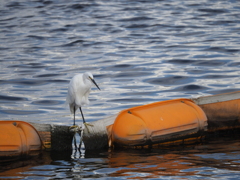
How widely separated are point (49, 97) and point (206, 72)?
4.76 meters

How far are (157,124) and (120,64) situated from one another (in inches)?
314

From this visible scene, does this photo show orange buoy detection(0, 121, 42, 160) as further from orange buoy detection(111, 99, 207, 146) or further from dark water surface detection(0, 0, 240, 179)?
orange buoy detection(111, 99, 207, 146)

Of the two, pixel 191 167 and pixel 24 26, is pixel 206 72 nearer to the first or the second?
pixel 191 167

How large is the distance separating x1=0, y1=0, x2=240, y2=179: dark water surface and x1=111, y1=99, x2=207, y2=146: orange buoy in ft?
0.81

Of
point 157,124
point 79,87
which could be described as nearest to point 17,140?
point 79,87

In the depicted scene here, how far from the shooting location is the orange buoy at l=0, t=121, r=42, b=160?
246 inches

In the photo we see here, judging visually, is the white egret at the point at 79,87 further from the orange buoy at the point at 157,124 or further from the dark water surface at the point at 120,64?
the dark water surface at the point at 120,64

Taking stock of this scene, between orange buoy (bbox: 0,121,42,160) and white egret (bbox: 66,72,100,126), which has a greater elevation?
white egret (bbox: 66,72,100,126)

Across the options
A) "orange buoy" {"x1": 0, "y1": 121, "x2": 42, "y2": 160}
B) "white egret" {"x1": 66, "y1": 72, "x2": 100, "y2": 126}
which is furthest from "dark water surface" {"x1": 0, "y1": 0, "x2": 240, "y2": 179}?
"white egret" {"x1": 66, "y1": 72, "x2": 100, "y2": 126}

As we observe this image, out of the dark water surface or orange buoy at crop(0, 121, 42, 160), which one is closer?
the dark water surface

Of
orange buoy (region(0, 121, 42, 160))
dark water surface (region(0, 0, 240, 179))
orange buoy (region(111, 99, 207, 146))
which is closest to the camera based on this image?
dark water surface (region(0, 0, 240, 179))

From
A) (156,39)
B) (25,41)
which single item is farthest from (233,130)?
(25,41)

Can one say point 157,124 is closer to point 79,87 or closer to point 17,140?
point 79,87

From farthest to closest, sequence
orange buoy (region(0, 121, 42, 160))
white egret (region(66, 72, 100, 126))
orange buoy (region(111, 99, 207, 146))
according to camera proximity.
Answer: white egret (region(66, 72, 100, 126))
orange buoy (region(111, 99, 207, 146))
orange buoy (region(0, 121, 42, 160))
